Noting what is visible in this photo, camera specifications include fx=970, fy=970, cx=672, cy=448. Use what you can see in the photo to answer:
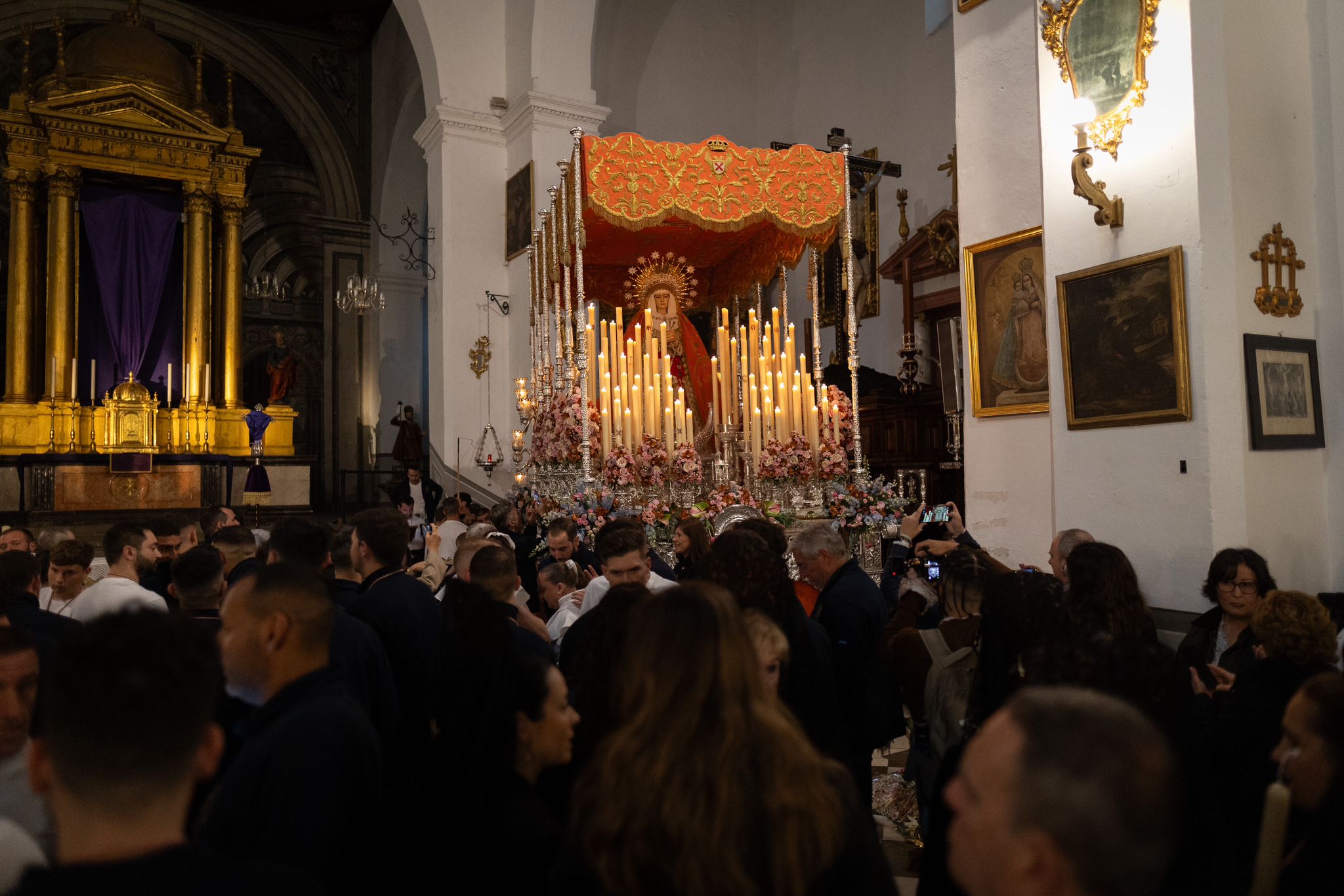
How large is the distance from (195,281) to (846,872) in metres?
15.4

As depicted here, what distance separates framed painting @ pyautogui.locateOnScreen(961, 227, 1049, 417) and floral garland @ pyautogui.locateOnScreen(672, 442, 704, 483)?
2.27m

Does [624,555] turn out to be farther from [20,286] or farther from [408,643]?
[20,286]

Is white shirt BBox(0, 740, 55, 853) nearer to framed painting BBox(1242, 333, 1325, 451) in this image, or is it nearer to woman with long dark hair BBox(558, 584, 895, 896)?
woman with long dark hair BBox(558, 584, 895, 896)

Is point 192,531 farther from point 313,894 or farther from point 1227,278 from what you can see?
point 1227,278

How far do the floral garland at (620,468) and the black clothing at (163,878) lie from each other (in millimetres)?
6534

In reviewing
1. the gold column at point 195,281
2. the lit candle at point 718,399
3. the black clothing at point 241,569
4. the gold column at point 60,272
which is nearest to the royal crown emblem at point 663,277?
the lit candle at point 718,399

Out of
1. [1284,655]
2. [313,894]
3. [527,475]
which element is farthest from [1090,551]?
[527,475]

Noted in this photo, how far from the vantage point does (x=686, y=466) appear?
8086 mm

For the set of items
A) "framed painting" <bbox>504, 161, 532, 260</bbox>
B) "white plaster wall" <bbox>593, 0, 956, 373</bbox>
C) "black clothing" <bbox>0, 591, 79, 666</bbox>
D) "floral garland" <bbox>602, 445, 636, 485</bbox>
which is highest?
"white plaster wall" <bbox>593, 0, 956, 373</bbox>

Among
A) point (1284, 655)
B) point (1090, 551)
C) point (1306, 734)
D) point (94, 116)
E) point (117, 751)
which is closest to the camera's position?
point (117, 751)

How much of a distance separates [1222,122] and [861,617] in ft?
12.3

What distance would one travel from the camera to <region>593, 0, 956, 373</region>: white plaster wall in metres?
12.5

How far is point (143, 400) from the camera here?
13930 mm

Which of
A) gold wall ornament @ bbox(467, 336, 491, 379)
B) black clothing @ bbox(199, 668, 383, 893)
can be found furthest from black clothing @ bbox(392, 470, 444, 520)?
black clothing @ bbox(199, 668, 383, 893)
